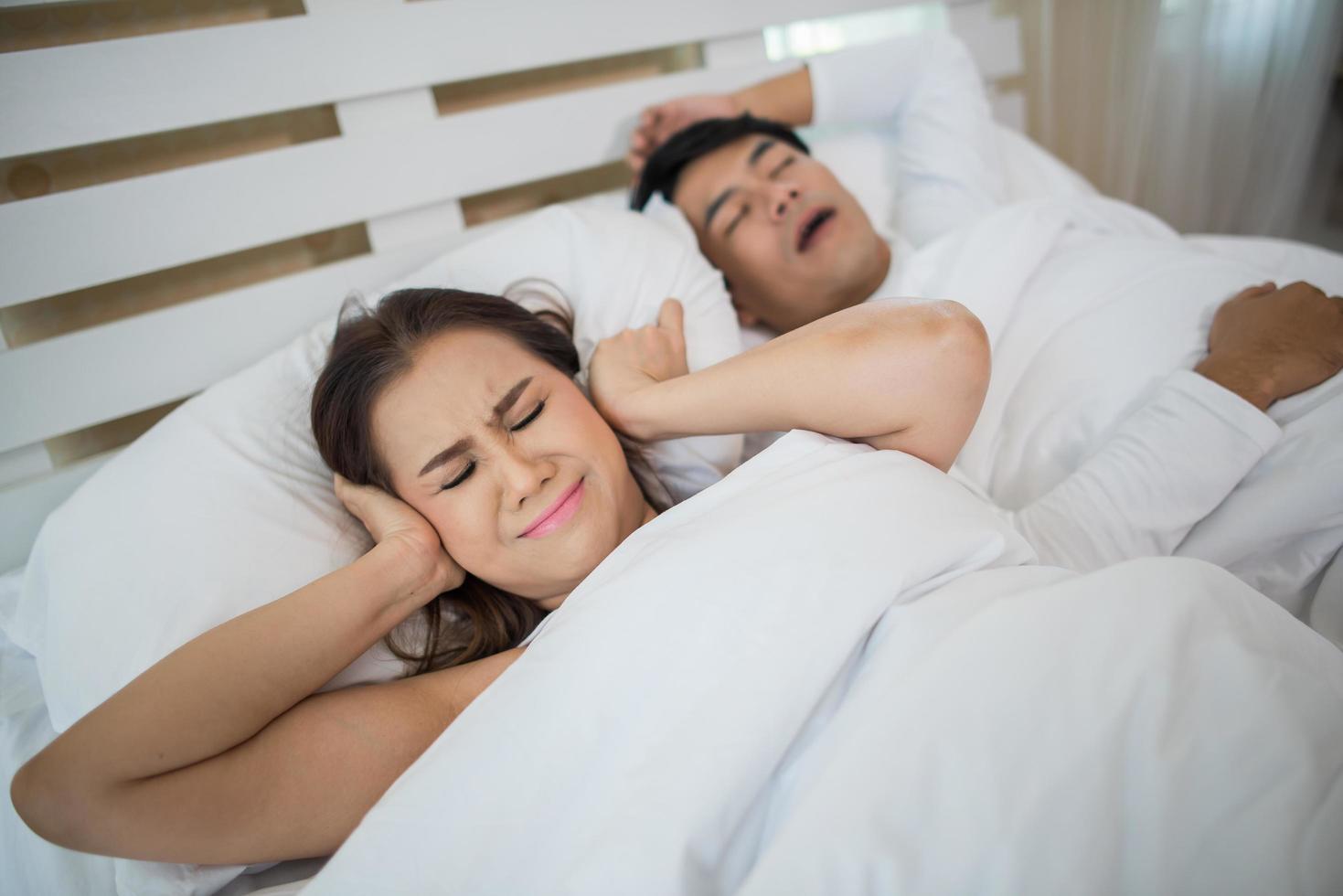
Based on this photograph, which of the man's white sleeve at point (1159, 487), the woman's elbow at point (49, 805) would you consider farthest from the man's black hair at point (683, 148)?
the woman's elbow at point (49, 805)

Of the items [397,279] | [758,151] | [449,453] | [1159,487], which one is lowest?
[1159,487]

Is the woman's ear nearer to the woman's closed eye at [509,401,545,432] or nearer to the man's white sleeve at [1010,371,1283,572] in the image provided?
the woman's closed eye at [509,401,545,432]

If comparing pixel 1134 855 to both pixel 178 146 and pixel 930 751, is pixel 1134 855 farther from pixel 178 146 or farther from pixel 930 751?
pixel 178 146

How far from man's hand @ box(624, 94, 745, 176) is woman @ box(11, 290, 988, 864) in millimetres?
751

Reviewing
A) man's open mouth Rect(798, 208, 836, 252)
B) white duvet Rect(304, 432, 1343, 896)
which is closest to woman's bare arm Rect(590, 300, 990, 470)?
white duvet Rect(304, 432, 1343, 896)

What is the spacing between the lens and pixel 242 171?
4.79 ft

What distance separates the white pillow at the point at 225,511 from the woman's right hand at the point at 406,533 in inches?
2.6

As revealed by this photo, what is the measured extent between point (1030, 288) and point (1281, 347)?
1.46 ft

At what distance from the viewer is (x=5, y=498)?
1.36 metres

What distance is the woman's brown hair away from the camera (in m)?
1.17

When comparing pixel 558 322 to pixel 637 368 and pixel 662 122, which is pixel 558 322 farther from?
pixel 662 122

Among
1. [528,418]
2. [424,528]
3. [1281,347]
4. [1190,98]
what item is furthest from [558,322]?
[1190,98]

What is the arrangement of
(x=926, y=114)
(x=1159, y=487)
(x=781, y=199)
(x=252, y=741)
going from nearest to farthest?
(x=252, y=741) < (x=1159, y=487) < (x=781, y=199) < (x=926, y=114)

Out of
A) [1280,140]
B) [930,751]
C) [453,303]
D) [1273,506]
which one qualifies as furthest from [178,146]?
[1280,140]
